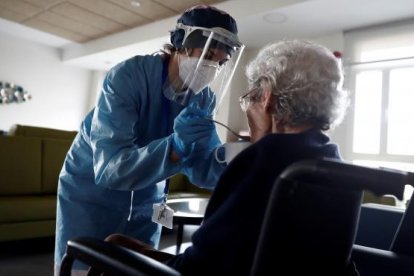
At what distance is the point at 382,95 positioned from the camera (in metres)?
3.64

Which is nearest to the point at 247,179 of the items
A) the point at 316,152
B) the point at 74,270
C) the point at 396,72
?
the point at 316,152

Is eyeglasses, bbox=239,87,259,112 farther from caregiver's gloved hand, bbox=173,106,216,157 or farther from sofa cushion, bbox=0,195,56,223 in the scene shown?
sofa cushion, bbox=0,195,56,223

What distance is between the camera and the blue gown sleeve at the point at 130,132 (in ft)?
2.70

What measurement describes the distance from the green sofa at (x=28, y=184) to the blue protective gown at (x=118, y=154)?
1488mm

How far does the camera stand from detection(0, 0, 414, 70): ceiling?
10.9 feet

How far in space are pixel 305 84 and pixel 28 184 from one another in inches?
101

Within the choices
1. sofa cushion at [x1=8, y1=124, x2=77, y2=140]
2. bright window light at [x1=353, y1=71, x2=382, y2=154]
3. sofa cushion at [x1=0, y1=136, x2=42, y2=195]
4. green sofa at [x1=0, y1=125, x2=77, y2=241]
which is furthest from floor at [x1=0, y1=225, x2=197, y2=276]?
bright window light at [x1=353, y1=71, x2=382, y2=154]

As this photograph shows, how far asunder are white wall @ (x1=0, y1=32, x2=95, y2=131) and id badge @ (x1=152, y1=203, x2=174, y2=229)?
5770mm

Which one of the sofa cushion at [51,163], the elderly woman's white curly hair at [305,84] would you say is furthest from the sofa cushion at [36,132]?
the elderly woman's white curly hair at [305,84]

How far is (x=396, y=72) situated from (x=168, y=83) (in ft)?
10.9

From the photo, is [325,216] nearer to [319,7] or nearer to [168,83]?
[168,83]

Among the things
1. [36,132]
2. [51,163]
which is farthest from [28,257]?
[36,132]

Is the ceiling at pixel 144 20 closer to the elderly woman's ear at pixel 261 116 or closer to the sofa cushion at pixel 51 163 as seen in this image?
the sofa cushion at pixel 51 163

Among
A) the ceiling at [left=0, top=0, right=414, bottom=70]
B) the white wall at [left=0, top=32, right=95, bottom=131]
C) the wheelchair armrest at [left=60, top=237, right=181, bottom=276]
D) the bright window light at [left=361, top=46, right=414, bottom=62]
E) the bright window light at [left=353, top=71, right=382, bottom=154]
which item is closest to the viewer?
the wheelchair armrest at [left=60, top=237, right=181, bottom=276]
